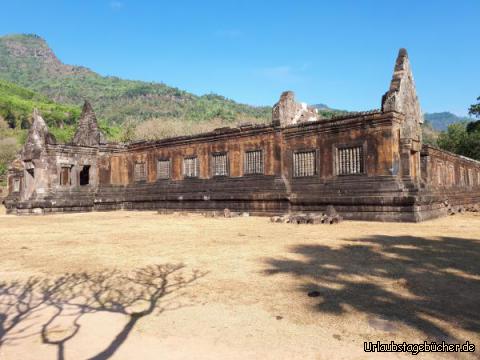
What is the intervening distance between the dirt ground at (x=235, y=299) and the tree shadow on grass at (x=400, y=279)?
0.02m

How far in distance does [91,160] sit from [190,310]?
22.3 m

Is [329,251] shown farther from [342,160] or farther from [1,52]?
[1,52]

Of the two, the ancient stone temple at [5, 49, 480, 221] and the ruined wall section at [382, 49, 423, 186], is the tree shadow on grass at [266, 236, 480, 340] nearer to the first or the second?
the ancient stone temple at [5, 49, 480, 221]

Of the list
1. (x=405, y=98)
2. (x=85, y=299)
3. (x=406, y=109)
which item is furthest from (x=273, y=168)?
(x=85, y=299)

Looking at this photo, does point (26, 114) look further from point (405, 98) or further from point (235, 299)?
point (235, 299)

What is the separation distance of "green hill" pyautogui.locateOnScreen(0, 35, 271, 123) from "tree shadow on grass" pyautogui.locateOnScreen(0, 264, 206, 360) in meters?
68.0

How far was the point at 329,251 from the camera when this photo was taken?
782 cm

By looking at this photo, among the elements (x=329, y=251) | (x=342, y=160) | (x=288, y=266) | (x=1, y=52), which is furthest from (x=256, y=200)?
(x=1, y=52)

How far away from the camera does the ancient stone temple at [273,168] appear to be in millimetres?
15094

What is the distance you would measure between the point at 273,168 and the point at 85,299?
14427 millimetres

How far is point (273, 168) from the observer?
61.0 ft

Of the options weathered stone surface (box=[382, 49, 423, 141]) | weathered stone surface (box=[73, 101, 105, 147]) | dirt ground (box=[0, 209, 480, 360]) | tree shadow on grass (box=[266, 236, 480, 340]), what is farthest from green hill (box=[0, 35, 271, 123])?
dirt ground (box=[0, 209, 480, 360])

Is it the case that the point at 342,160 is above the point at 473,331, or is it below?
above

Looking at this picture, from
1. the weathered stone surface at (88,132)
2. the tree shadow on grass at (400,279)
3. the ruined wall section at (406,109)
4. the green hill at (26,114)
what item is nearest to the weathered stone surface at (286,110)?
the ruined wall section at (406,109)
